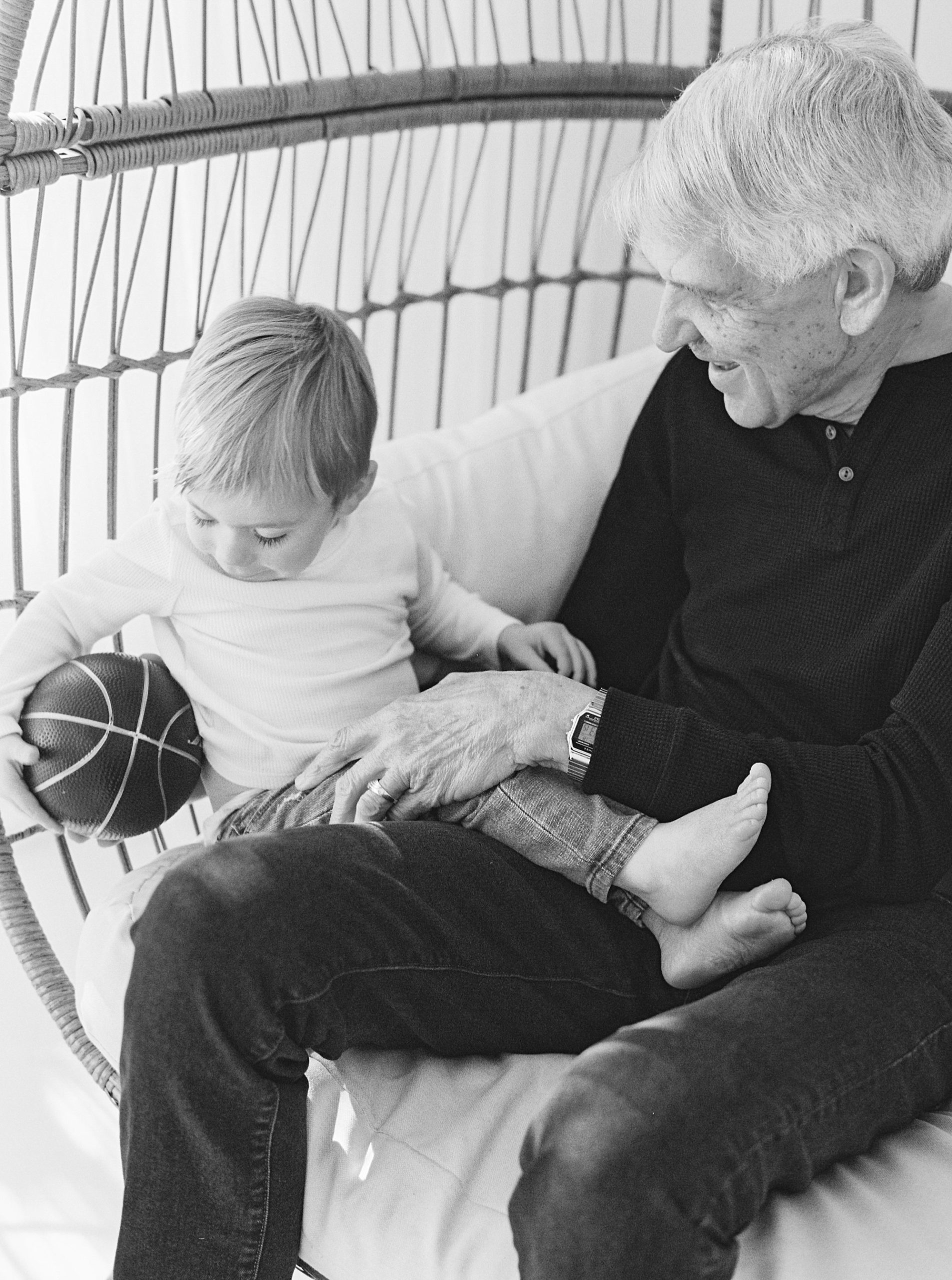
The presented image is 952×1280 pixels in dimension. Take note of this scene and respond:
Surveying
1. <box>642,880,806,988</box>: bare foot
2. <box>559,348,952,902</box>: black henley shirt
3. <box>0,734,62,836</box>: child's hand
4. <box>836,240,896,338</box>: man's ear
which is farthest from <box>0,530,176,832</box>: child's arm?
<box>836,240,896,338</box>: man's ear

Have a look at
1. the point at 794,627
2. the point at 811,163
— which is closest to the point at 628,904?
the point at 794,627

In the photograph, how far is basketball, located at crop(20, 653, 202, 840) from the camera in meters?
1.42

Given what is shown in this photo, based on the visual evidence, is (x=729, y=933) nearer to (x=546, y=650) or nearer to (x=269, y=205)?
(x=546, y=650)

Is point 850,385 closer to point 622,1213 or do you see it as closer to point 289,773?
point 289,773

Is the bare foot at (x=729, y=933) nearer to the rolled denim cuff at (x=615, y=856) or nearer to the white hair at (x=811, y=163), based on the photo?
the rolled denim cuff at (x=615, y=856)

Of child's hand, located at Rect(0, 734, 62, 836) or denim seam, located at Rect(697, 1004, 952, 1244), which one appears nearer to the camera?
denim seam, located at Rect(697, 1004, 952, 1244)

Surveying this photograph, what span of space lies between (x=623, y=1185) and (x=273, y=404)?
2.53 feet

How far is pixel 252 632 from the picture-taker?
1543 mm

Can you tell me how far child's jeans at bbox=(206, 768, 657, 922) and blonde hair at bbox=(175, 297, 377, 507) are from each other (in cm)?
35

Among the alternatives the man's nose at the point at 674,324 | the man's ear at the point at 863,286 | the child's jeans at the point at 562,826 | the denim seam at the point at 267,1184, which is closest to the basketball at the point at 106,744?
the child's jeans at the point at 562,826

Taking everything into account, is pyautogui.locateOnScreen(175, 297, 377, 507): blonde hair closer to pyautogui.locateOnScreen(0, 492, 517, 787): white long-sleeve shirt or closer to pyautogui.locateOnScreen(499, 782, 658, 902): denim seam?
pyautogui.locateOnScreen(0, 492, 517, 787): white long-sleeve shirt

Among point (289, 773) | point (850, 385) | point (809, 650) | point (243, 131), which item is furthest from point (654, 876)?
point (243, 131)

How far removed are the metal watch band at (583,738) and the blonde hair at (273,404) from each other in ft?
1.13

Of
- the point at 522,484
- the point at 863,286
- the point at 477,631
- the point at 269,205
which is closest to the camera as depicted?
the point at 863,286
